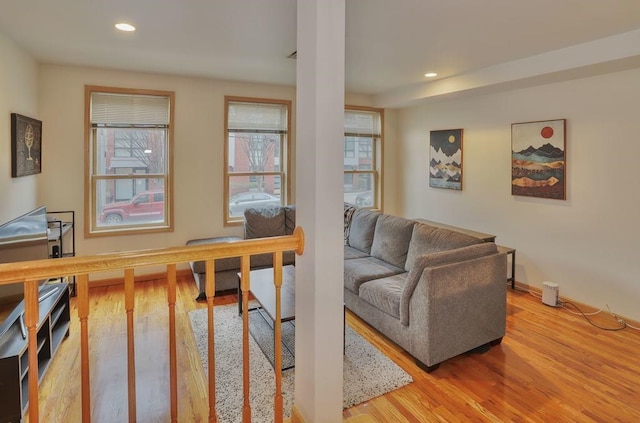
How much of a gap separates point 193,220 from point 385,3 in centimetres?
345

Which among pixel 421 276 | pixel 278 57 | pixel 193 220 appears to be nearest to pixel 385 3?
pixel 278 57

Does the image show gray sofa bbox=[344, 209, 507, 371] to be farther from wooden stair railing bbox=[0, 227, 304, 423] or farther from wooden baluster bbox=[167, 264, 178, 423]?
wooden baluster bbox=[167, 264, 178, 423]

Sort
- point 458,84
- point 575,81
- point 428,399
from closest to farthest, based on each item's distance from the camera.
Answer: point 428,399
point 575,81
point 458,84

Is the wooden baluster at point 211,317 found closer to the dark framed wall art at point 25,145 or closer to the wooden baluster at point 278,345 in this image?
the wooden baluster at point 278,345

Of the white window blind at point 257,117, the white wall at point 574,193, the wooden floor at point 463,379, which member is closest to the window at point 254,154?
the white window blind at point 257,117

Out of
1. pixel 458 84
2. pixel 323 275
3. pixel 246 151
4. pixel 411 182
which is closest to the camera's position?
pixel 323 275

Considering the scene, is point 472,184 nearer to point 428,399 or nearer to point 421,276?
point 421,276

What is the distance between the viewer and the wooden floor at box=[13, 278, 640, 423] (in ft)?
7.35

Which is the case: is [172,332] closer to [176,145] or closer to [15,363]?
[15,363]

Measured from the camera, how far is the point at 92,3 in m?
2.49

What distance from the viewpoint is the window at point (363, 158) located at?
19.4 ft

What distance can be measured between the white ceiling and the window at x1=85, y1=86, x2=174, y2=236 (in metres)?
0.41

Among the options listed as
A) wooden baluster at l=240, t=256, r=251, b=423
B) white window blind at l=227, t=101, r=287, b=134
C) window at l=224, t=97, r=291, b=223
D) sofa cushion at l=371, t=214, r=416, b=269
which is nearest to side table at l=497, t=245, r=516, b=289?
sofa cushion at l=371, t=214, r=416, b=269

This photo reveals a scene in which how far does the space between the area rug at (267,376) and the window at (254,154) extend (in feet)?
7.38
